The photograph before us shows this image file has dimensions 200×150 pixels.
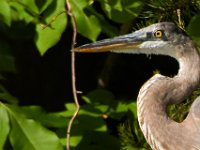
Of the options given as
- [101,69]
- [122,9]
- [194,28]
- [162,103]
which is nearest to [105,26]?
[122,9]

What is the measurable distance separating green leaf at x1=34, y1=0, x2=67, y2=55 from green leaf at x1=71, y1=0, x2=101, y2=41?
0.05 m

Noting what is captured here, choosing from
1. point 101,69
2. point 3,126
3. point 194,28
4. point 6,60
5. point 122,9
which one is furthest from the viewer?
point 101,69

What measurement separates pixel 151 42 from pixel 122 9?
449 millimetres

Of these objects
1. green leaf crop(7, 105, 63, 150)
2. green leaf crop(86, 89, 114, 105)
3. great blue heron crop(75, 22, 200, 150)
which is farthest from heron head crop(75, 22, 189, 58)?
green leaf crop(86, 89, 114, 105)

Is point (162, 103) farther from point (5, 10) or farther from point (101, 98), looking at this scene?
point (101, 98)

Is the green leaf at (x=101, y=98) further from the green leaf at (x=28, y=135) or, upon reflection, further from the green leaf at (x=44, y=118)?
the green leaf at (x=28, y=135)

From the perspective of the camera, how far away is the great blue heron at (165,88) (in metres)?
2.61

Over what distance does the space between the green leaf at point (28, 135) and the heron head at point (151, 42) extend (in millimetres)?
342

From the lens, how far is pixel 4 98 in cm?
300

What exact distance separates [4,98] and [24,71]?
5.60 ft

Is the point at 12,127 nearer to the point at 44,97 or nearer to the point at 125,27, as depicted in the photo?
the point at 125,27

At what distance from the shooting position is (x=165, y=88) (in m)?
2.62

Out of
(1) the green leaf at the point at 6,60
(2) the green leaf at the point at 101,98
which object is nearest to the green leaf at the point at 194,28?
(2) the green leaf at the point at 101,98

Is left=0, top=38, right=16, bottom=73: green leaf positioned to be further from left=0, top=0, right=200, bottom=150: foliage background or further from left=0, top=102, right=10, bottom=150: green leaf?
left=0, top=102, right=10, bottom=150: green leaf
